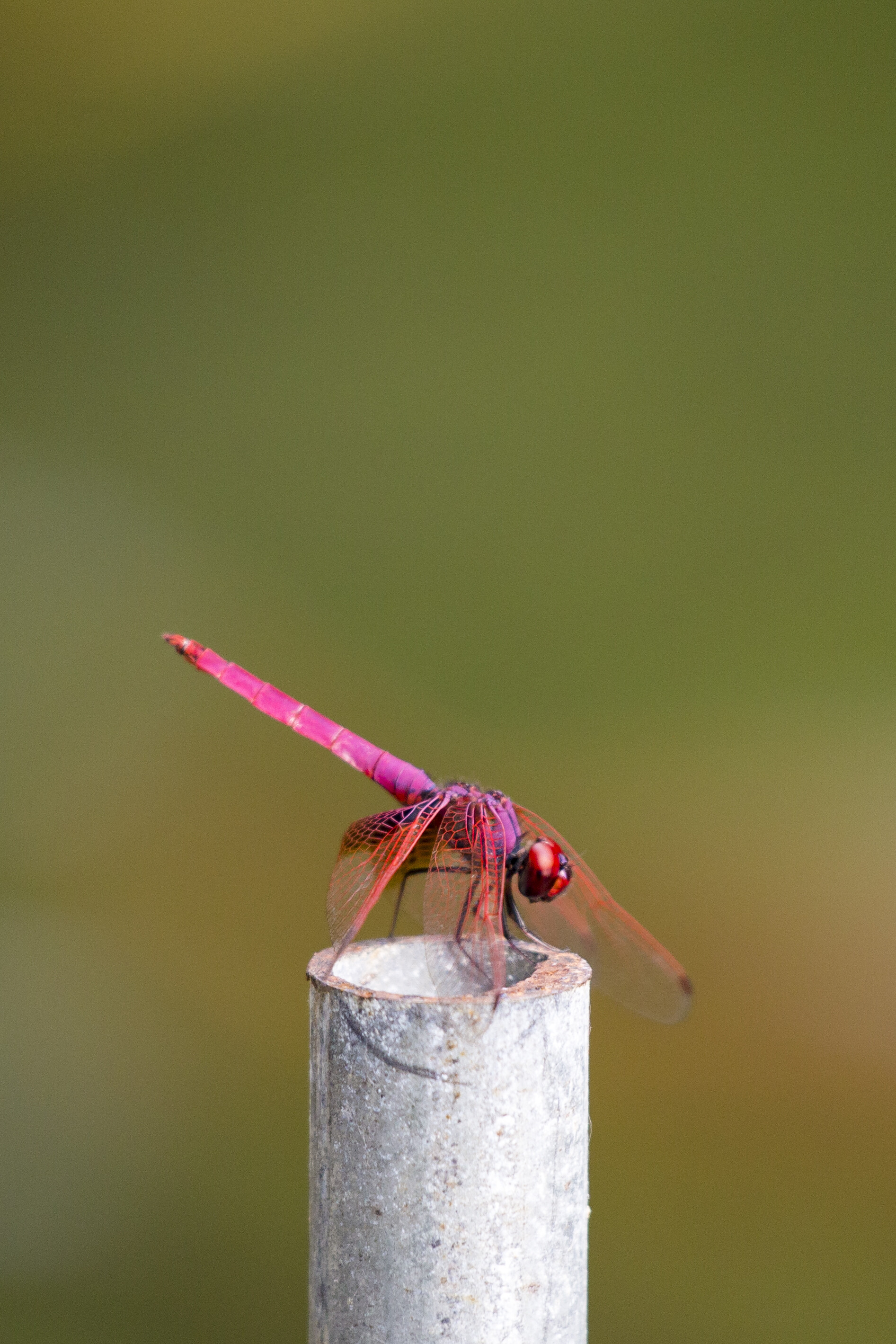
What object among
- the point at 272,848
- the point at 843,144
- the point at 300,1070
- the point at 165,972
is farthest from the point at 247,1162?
the point at 843,144

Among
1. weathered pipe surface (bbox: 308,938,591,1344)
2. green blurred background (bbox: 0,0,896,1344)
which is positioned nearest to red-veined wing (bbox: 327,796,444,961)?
weathered pipe surface (bbox: 308,938,591,1344)

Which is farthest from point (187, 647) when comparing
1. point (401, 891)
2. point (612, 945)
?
point (612, 945)

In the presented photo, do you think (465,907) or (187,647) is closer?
(465,907)

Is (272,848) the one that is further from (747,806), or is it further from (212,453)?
(747,806)

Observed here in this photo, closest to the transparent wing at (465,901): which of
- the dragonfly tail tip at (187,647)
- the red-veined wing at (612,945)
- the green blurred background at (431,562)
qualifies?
the red-veined wing at (612,945)

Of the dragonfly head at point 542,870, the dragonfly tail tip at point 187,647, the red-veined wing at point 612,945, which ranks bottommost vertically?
the red-veined wing at point 612,945

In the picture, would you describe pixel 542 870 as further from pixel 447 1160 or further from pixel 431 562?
pixel 431 562

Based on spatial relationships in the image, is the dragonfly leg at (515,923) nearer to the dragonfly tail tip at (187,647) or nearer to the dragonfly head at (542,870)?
the dragonfly head at (542,870)
